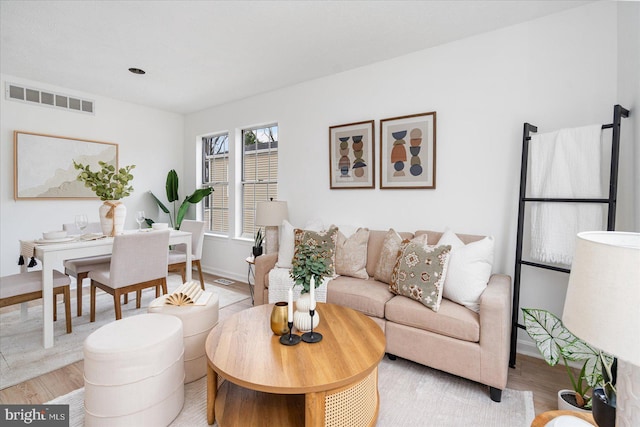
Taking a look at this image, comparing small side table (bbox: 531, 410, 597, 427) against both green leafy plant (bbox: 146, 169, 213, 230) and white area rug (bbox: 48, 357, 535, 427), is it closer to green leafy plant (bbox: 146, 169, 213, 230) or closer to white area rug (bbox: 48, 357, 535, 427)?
white area rug (bbox: 48, 357, 535, 427)

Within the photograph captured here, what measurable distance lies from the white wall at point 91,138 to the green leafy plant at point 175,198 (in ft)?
0.55

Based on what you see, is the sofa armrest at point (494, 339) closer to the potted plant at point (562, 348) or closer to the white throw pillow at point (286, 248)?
the potted plant at point (562, 348)

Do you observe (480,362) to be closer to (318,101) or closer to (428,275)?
(428,275)

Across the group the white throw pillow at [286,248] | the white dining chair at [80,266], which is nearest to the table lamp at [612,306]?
the white throw pillow at [286,248]

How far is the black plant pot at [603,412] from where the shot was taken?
936 mm

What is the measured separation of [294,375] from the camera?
138cm

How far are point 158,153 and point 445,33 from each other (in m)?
4.58

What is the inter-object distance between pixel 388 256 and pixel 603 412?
5.66 ft

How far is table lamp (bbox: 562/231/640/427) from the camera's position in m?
0.61

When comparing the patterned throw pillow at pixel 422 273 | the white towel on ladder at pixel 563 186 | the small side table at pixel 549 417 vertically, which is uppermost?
the white towel on ladder at pixel 563 186

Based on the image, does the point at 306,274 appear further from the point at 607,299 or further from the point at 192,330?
the point at 607,299

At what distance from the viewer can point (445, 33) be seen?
2.62 metres

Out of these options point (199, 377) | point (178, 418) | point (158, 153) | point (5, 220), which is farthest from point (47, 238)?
point (158, 153)

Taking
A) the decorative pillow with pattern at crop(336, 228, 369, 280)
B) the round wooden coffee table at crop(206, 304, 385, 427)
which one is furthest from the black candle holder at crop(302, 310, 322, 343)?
the decorative pillow with pattern at crop(336, 228, 369, 280)
